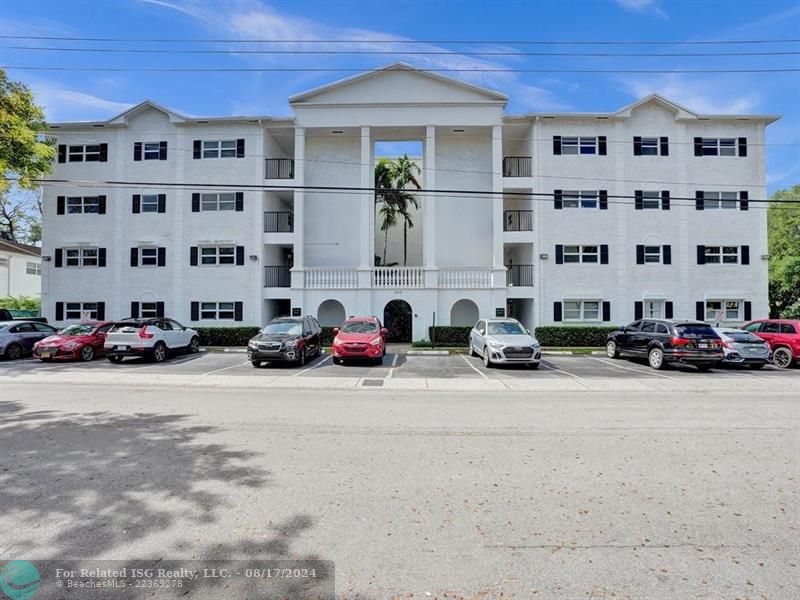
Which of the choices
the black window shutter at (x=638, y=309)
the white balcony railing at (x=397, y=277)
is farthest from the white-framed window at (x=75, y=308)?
the black window shutter at (x=638, y=309)

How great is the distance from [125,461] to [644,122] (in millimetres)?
29213

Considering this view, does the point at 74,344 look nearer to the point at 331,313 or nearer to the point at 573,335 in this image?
the point at 331,313

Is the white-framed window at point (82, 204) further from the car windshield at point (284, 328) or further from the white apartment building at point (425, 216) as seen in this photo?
the car windshield at point (284, 328)

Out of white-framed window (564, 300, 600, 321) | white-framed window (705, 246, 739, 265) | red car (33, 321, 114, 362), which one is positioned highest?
white-framed window (705, 246, 739, 265)

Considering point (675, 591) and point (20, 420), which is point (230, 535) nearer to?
point (675, 591)

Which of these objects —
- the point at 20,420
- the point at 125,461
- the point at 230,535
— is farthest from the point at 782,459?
the point at 20,420

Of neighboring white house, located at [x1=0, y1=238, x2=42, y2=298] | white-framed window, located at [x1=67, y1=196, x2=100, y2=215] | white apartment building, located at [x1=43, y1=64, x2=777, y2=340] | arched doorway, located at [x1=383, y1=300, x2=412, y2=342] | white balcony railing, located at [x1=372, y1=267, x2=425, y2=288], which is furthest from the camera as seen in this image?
neighboring white house, located at [x1=0, y1=238, x2=42, y2=298]

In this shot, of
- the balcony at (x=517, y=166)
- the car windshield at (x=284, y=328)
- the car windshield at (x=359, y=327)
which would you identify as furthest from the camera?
the balcony at (x=517, y=166)

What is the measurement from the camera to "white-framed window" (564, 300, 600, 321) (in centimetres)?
2461

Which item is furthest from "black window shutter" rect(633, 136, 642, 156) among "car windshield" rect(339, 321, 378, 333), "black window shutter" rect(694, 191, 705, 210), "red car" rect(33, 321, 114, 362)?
"red car" rect(33, 321, 114, 362)

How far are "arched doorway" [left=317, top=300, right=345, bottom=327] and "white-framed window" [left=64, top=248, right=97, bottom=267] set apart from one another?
13688mm

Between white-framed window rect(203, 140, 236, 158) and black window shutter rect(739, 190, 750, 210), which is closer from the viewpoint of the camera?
black window shutter rect(739, 190, 750, 210)

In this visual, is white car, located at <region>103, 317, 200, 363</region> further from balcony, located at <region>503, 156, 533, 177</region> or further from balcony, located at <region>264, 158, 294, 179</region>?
balcony, located at <region>503, 156, 533, 177</region>

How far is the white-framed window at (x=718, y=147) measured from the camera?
2492cm
